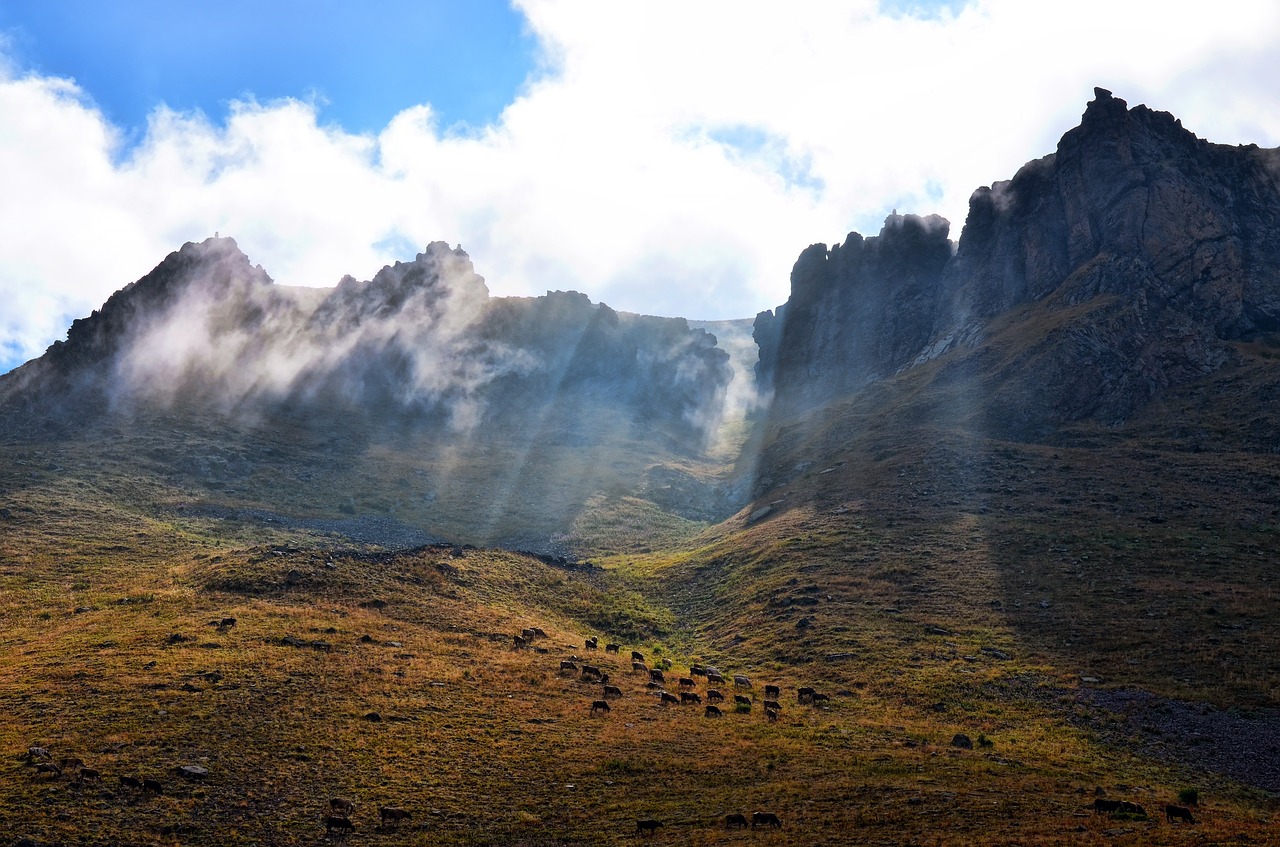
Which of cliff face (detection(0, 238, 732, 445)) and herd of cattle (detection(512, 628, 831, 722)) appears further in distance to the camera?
cliff face (detection(0, 238, 732, 445))

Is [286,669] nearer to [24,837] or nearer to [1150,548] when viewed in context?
[24,837]

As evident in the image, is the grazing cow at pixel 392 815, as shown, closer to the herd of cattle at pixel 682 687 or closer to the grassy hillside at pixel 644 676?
the grassy hillside at pixel 644 676

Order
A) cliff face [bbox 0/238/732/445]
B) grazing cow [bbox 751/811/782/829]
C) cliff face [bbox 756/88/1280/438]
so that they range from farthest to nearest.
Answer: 1. cliff face [bbox 0/238/732/445]
2. cliff face [bbox 756/88/1280/438]
3. grazing cow [bbox 751/811/782/829]

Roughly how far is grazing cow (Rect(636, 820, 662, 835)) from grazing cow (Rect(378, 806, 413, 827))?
938 centimetres

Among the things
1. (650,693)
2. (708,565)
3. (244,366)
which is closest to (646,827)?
(650,693)

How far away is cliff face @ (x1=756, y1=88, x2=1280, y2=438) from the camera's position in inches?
4651

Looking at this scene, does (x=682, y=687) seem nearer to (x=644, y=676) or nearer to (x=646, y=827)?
(x=644, y=676)

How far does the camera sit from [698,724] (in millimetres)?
48750

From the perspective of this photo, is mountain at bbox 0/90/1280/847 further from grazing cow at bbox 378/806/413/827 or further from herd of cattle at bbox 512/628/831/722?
herd of cattle at bbox 512/628/831/722

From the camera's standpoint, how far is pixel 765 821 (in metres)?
32.7

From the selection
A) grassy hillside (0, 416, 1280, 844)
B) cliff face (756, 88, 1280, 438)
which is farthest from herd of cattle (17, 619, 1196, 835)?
cliff face (756, 88, 1280, 438)

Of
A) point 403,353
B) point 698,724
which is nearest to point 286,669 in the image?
point 698,724

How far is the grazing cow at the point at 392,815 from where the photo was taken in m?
34.1

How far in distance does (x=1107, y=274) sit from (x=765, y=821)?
124 metres
